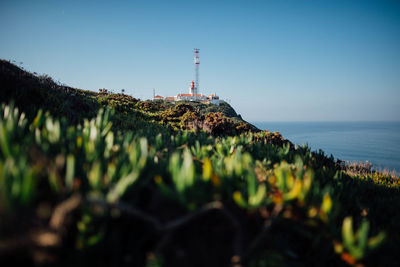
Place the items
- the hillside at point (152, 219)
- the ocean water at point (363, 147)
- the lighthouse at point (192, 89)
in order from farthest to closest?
the lighthouse at point (192, 89)
the ocean water at point (363, 147)
the hillside at point (152, 219)

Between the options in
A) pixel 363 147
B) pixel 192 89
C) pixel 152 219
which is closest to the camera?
pixel 152 219

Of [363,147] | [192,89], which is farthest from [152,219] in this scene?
[192,89]

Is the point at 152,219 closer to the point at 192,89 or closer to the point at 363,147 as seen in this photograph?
the point at 363,147

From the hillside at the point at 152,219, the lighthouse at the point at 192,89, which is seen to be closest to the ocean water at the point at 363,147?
the hillside at the point at 152,219

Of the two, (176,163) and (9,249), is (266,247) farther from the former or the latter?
(9,249)

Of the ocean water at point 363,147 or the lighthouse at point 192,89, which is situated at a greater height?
the lighthouse at point 192,89

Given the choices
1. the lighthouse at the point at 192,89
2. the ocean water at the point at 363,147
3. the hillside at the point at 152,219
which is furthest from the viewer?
the lighthouse at the point at 192,89

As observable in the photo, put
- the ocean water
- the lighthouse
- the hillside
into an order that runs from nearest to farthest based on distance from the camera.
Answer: the hillside → the ocean water → the lighthouse

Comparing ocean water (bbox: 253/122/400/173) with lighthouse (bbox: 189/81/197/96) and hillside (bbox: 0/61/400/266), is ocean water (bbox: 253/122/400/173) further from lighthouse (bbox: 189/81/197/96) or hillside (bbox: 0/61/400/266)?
lighthouse (bbox: 189/81/197/96)

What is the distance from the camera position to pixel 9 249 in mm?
806

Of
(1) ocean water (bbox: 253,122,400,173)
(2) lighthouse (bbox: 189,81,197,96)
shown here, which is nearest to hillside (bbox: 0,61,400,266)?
(1) ocean water (bbox: 253,122,400,173)

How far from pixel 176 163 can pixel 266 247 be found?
0.81m

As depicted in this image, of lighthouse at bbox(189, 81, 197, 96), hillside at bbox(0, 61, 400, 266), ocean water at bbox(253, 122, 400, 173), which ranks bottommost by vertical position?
ocean water at bbox(253, 122, 400, 173)

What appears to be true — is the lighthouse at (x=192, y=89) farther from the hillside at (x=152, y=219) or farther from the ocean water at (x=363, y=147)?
the hillside at (x=152, y=219)
